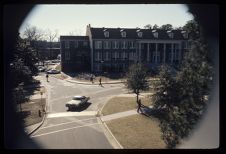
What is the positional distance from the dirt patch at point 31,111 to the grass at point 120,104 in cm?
299

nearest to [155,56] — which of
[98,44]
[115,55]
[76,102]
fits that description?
[115,55]

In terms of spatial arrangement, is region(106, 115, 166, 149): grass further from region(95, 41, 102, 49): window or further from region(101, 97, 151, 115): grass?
region(95, 41, 102, 49): window

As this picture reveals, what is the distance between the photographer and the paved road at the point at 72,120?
8736mm

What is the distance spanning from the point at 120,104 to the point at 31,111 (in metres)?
4.54

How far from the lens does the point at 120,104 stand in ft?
44.2

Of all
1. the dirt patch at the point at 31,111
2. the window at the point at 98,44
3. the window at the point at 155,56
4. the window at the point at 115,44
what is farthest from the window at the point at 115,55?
the dirt patch at the point at 31,111

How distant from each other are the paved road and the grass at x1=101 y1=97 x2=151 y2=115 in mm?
480

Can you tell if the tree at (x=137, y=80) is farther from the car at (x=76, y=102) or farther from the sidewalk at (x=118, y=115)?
the car at (x=76, y=102)

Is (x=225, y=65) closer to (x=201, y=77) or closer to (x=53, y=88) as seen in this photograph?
(x=201, y=77)

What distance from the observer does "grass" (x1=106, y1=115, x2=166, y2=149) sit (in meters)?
8.20

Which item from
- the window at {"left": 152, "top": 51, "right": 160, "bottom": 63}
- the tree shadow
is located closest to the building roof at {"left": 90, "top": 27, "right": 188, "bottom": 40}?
the window at {"left": 152, "top": 51, "right": 160, "bottom": 63}

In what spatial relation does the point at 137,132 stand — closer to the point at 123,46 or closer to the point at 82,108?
the point at 82,108

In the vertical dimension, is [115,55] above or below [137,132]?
above

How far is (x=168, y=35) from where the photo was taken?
913 inches
